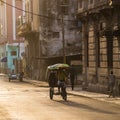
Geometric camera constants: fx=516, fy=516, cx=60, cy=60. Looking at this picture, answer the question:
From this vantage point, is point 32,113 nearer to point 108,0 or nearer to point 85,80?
point 108,0

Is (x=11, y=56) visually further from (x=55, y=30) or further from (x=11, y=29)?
(x=55, y=30)

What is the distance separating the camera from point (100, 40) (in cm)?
3328

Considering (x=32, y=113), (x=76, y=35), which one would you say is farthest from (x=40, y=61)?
(x=32, y=113)

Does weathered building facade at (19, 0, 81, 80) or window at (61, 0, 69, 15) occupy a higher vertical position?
window at (61, 0, 69, 15)

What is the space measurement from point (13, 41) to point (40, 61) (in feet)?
109

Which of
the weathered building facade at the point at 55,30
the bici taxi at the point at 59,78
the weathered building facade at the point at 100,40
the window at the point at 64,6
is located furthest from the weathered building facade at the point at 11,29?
the bici taxi at the point at 59,78

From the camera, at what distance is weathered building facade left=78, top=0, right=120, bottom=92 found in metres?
30.4

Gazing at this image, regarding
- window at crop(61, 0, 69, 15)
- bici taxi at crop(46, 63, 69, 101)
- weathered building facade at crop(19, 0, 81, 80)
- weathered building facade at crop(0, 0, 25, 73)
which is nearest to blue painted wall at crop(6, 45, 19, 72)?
weathered building facade at crop(0, 0, 25, 73)

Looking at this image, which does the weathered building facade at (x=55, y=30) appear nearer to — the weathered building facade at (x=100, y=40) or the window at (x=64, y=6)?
the window at (x=64, y=6)

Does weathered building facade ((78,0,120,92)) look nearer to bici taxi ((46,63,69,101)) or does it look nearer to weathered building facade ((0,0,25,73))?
bici taxi ((46,63,69,101))

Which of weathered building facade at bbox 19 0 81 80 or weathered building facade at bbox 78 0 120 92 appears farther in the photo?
weathered building facade at bbox 19 0 81 80

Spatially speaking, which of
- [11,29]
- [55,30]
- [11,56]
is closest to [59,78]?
[55,30]

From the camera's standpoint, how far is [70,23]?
196 feet

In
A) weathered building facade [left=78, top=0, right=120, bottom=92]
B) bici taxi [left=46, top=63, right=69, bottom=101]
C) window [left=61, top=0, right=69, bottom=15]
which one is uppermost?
window [left=61, top=0, right=69, bottom=15]
